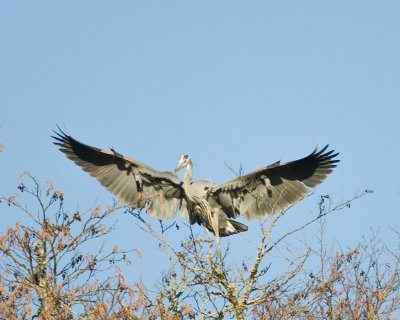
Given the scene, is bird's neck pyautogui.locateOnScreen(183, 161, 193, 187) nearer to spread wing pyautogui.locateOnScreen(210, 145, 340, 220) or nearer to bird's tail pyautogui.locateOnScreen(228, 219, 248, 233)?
spread wing pyautogui.locateOnScreen(210, 145, 340, 220)

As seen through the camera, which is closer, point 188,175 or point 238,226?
point 238,226

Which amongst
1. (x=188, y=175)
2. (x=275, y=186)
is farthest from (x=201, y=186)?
(x=275, y=186)

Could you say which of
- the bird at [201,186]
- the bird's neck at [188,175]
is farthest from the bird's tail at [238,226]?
the bird's neck at [188,175]

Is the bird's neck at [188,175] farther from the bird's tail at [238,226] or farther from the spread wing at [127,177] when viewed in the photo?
the bird's tail at [238,226]

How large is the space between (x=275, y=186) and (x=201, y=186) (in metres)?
1.06

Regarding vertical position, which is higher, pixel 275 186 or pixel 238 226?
pixel 275 186

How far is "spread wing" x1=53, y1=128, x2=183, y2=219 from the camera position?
13.7 metres

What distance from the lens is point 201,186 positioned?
13.5 meters

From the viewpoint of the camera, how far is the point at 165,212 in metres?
13.7

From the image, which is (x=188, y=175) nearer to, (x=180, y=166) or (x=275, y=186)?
(x=180, y=166)

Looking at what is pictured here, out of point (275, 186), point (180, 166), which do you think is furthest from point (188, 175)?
point (275, 186)

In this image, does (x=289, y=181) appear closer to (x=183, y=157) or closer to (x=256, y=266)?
(x=183, y=157)

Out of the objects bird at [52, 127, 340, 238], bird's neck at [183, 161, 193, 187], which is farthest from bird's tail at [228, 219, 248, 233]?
bird's neck at [183, 161, 193, 187]

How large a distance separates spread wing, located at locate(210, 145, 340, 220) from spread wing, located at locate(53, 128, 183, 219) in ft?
2.29
